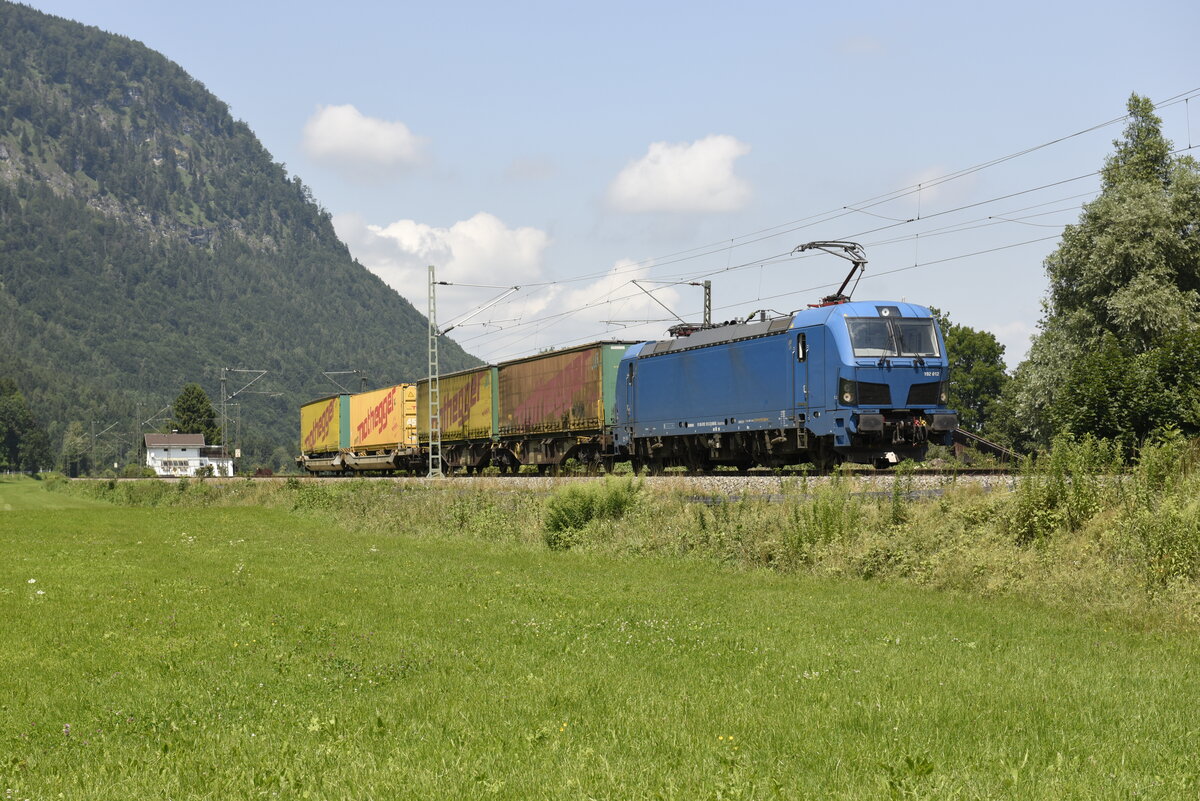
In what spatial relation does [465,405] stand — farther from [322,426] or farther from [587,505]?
[587,505]

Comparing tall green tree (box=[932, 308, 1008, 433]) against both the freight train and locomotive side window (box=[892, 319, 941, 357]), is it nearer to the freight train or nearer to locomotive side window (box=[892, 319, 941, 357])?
the freight train

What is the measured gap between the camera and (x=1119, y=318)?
4425 centimetres

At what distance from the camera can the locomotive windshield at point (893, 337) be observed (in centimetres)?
2527

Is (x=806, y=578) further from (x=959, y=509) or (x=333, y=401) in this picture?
(x=333, y=401)

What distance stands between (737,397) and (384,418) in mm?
31739

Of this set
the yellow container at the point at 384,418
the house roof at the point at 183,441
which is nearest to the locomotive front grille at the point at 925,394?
the yellow container at the point at 384,418

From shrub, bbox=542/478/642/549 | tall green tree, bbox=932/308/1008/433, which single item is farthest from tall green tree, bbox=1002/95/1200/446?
tall green tree, bbox=932/308/1008/433

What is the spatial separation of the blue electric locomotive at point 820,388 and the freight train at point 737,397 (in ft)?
0.10

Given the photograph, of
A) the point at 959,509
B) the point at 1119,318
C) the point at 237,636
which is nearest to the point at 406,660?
the point at 237,636

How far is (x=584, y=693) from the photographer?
29.0ft

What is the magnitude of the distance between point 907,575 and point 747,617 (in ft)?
12.2

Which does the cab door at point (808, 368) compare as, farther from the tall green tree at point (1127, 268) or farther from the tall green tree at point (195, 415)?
the tall green tree at point (195, 415)

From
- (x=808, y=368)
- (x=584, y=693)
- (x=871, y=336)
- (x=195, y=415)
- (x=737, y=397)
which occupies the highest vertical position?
(x=195, y=415)

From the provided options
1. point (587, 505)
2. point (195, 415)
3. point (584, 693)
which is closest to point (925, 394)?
point (587, 505)
